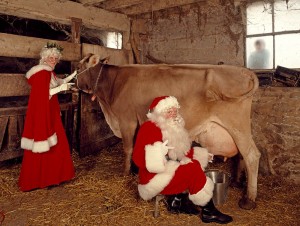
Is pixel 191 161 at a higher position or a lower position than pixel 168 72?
lower

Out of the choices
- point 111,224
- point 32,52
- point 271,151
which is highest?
point 32,52

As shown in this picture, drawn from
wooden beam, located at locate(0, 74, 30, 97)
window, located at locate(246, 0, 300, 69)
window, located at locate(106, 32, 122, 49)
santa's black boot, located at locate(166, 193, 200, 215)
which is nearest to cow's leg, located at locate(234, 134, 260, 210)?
santa's black boot, located at locate(166, 193, 200, 215)

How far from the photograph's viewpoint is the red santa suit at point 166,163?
3.24 m

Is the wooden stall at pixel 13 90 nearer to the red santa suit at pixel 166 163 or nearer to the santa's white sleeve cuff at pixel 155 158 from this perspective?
the red santa suit at pixel 166 163

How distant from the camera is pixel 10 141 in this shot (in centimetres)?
513

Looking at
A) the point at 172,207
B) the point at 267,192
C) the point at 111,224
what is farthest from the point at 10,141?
the point at 267,192

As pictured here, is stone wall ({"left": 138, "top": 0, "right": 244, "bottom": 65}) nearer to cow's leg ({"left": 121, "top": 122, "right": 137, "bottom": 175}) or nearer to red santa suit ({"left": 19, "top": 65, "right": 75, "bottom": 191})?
cow's leg ({"left": 121, "top": 122, "right": 137, "bottom": 175})

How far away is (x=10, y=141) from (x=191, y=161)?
331 centimetres

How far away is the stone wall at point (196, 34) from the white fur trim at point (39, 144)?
12.3 ft

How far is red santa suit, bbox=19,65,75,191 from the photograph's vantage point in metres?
4.16

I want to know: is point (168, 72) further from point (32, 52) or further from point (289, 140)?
point (32, 52)

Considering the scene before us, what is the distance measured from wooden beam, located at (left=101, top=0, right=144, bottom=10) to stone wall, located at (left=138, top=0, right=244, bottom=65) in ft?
3.30

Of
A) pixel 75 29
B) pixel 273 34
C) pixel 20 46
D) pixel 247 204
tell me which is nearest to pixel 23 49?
pixel 20 46

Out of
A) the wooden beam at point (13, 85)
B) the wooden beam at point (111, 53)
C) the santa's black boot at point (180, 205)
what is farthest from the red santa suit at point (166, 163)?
the wooden beam at point (111, 53)
